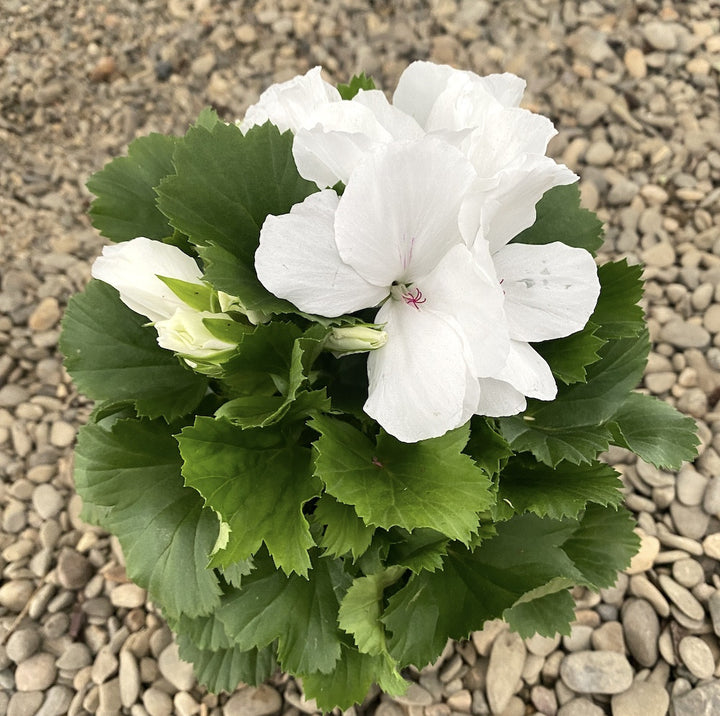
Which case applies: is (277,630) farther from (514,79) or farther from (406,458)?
(514,79)

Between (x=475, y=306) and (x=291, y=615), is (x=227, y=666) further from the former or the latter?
(x=475, y=306)

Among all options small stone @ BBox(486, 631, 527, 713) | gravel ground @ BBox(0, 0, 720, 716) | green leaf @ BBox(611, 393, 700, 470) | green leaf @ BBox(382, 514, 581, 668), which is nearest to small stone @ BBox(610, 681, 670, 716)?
gravel ground @ BBox(0, 0, 720, 716)

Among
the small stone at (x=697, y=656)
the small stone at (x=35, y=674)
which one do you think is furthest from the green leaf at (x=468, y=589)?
the small stone at (x=35, y=674)

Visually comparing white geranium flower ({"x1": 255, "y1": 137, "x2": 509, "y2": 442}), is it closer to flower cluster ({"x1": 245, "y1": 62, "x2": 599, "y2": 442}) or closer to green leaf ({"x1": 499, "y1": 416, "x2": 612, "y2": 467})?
flower cluster ({"x1": 245, "y1": 62, "x2": 599, "y2": 442})

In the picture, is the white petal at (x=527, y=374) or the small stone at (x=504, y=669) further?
the small stone at (x=504, y=669)

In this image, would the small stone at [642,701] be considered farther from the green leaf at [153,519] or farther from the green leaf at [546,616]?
the green leaf at [153,519]

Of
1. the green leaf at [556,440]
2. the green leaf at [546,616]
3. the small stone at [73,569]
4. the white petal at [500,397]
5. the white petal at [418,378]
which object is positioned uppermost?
the white petal at [418,378]

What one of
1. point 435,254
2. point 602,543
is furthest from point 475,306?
point 602,543

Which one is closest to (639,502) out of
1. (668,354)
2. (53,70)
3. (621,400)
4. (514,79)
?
(668,354)
